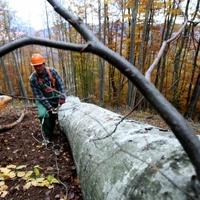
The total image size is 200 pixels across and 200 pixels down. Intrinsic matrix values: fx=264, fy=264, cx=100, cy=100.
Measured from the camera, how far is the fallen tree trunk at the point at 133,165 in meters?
1.47

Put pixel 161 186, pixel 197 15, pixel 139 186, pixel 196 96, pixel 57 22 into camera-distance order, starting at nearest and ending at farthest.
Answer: pixel 161 186, pixel 139 186, pixel 197 15, pixel 196 96, pixel 57 22

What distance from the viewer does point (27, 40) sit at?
3.42ft

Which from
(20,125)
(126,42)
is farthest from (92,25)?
(20,125)

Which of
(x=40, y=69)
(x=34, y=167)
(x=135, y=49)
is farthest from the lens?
(x=135, y=49)

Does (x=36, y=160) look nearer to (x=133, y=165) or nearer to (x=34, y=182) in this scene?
(x=34, y=182)

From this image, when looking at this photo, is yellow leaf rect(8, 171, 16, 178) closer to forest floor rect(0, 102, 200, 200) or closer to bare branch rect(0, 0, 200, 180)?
forest floor rect(0, 102, 200, 200)

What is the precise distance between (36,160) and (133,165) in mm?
2808

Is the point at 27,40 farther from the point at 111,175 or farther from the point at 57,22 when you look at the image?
the point at 57,22

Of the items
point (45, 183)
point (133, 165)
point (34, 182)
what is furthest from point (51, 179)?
point (133, 165)

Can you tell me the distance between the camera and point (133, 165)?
6.02ft

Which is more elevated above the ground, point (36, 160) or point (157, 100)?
point (157, 100)

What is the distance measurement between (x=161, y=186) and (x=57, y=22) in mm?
26676

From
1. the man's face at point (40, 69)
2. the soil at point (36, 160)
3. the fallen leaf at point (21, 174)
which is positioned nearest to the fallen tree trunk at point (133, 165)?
the soil at point (36, 160)

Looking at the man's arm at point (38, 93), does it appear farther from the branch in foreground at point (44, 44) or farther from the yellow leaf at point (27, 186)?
the branch in foreground at point (44, 44)
